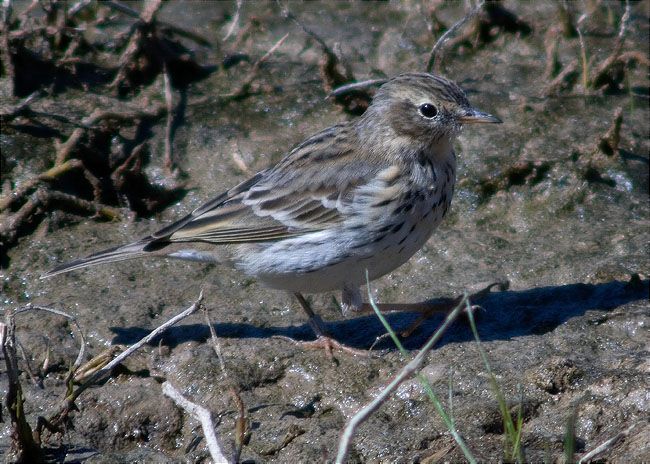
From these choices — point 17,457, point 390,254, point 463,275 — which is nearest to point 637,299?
point 463,275

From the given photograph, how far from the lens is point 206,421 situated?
184 inches

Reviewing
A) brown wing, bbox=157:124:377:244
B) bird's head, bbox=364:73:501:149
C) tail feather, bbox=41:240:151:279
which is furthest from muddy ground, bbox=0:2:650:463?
bird's head, bbox=364:73:501:149

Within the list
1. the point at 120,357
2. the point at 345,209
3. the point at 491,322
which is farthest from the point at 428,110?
the point at 120,357

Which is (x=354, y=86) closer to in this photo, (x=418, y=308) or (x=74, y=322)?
(x=418, y=308)

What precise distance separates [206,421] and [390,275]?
8.78 feet

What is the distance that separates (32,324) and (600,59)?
567cm

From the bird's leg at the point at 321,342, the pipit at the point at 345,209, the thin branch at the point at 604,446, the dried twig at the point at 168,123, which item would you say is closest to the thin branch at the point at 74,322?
the pipit at the point at 345,209

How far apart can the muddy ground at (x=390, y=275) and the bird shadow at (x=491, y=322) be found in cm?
2

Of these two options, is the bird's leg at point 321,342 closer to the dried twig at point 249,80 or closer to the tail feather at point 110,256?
the tail feather at point 110,256

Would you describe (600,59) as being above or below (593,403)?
above

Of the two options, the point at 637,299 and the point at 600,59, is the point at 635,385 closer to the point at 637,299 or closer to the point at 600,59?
the point at 637,299

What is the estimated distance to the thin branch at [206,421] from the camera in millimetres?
4453

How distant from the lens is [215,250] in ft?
21.1

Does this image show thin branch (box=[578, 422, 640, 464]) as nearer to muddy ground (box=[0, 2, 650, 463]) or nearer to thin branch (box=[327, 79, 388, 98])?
muddy ground (box=[0, 2, 650, 463])
